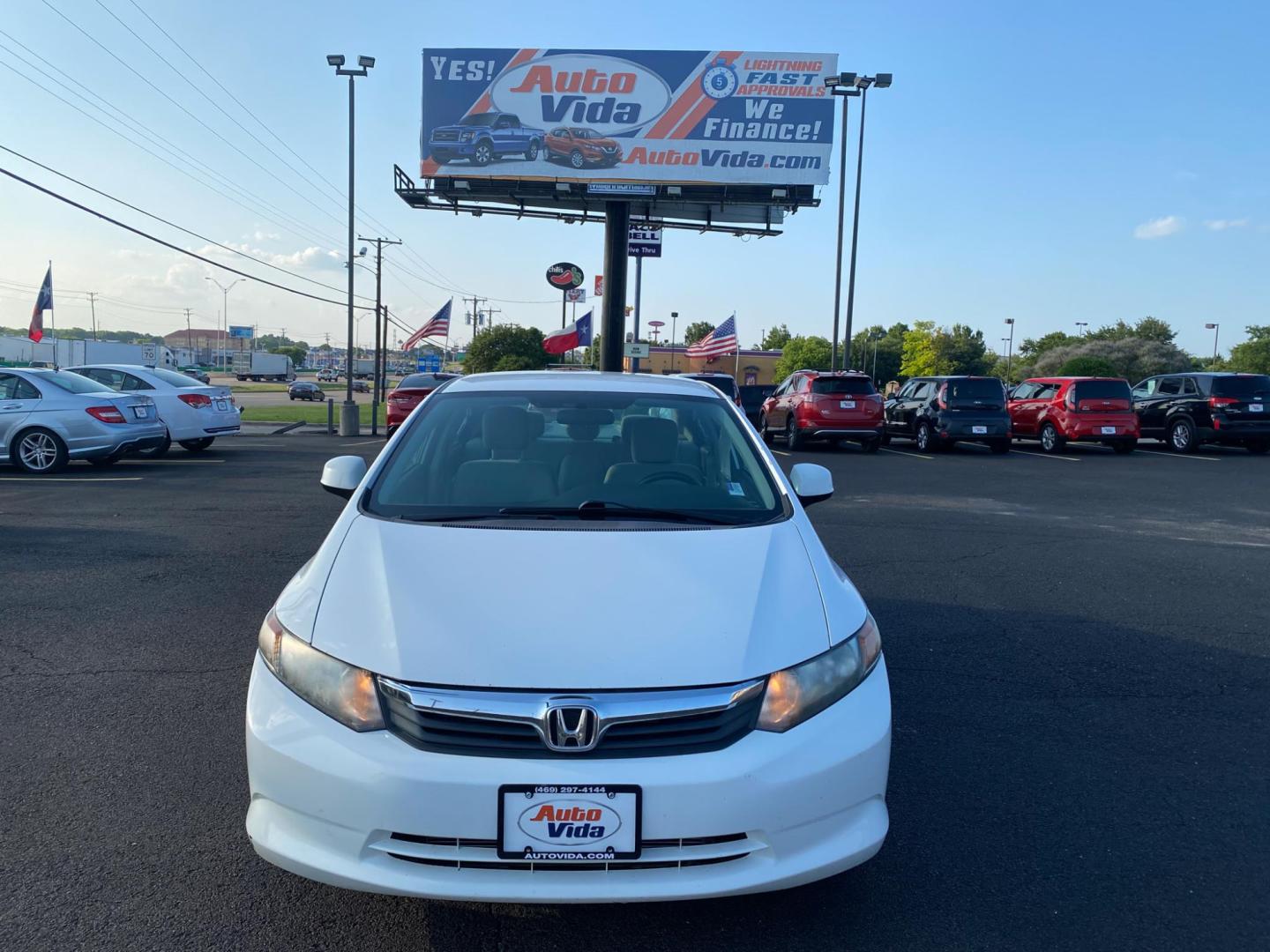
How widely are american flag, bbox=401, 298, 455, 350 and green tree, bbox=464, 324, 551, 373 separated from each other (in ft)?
52.7

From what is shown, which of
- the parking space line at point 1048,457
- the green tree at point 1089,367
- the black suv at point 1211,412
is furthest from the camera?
the green tree at point 1089,367

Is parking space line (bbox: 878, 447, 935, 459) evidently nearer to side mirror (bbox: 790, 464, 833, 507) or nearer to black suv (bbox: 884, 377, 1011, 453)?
black suv (bbox: 884, 377, 1011, 453)

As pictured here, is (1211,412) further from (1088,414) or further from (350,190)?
(350,190)

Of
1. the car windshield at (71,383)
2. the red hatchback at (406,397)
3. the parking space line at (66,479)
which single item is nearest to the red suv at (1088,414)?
the red hatchback at (406,397)

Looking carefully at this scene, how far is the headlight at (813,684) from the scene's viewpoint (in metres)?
2.65

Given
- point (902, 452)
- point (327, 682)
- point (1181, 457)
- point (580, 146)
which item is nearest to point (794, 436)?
point (902, 452)

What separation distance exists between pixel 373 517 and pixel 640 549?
3.33 ft

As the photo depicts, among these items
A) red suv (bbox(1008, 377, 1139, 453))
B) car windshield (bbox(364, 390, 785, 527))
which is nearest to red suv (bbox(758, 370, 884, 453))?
red suv (bbox(1008, 377, 1139, 453))

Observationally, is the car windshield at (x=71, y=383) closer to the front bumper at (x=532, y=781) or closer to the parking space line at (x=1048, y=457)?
the front bumper at (x=532, y=781)

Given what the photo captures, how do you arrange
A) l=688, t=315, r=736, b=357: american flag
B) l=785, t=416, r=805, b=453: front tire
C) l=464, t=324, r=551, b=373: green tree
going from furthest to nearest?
l=464, t=324, r=551, b=373: green tree, l=688, t=315, r=736, b=357: american flag, l=785, t=416, r=805, b=453: front tire

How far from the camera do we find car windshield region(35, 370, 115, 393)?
535 inches

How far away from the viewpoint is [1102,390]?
20.7 meters

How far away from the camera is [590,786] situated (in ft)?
8.02

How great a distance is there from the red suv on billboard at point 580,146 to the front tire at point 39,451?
17270 millimetres
